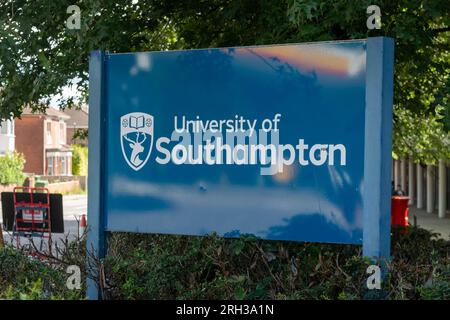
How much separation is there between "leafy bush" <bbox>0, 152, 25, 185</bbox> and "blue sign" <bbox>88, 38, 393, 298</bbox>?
41925mm

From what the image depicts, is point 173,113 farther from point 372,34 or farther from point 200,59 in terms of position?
point 372,34

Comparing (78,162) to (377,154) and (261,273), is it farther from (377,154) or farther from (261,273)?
(377,154)

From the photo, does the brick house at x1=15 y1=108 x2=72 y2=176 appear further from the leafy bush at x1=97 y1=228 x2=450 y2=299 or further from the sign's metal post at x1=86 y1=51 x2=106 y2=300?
the leafy bush at x1=97 y1=228 x2=450 y2=299

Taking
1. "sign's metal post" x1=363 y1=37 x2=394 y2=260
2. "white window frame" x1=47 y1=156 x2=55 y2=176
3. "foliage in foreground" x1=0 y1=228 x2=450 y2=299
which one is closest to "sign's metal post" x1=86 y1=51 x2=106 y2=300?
"foliage in foreground" x1=0 y1=228 x2=450 y2=299

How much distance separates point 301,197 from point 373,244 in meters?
0.66

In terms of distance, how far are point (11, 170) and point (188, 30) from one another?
39.0m

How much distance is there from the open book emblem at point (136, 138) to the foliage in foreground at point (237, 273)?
2.69 feet

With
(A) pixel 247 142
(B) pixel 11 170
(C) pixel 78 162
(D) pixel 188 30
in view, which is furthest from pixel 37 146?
(A) pixel 247 142

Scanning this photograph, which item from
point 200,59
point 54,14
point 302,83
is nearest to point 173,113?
point 200,59

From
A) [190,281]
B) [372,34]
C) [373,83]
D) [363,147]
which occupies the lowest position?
[190,281]

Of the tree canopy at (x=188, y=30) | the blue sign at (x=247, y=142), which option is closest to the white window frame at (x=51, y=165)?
the tree canopy at (x=188, y=30)

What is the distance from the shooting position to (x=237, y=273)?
630cm

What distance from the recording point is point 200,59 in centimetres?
651

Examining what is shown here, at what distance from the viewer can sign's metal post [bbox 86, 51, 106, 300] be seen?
677 cm
